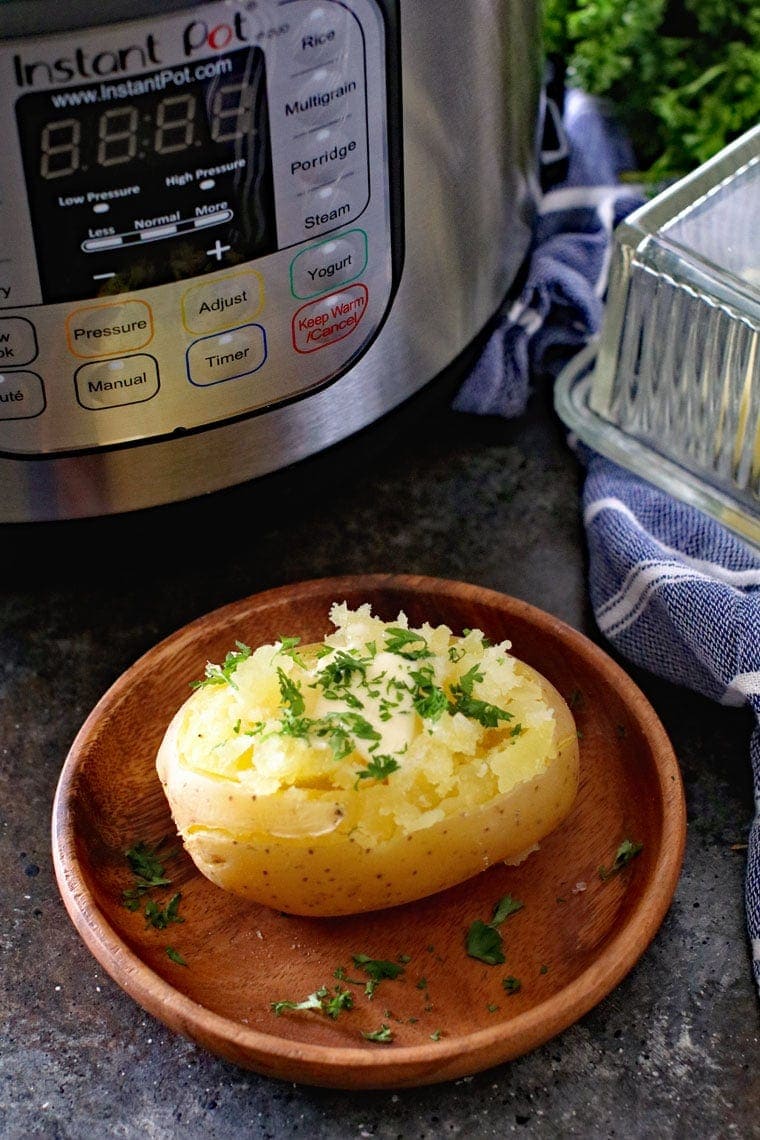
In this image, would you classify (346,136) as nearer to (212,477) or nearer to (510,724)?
(212,477)

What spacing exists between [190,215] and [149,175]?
0.11 feet

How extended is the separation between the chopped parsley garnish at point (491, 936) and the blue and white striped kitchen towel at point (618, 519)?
14 centimetres

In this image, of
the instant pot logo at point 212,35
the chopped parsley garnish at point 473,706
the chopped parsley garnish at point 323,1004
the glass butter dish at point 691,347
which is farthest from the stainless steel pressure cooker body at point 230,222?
the chopped parsley garnish at point 323,1004

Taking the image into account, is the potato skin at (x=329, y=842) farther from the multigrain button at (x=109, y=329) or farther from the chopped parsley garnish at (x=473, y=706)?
the multigrain button at (x=109, y=329)

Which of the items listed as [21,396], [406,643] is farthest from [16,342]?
[406,643]

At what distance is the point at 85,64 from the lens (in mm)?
703

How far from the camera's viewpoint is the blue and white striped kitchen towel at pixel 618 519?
0.89 metres

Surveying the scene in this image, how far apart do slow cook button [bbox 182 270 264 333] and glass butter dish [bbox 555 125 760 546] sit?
0.31 metres

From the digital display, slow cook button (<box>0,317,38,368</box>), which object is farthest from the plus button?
slow cook button (<box>0,317,38,368</box>)

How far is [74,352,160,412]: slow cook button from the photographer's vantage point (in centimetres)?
82

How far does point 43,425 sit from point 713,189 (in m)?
0.51

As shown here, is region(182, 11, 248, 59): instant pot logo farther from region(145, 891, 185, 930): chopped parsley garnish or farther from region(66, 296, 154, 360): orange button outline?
region(145, 891, 185, 930): chopped parsley garnish

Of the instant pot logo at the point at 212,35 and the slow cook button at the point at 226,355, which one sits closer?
the instant pot logo at the point at 212,35

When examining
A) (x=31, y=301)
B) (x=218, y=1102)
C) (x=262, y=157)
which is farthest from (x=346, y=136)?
(x=218, y=1102)
